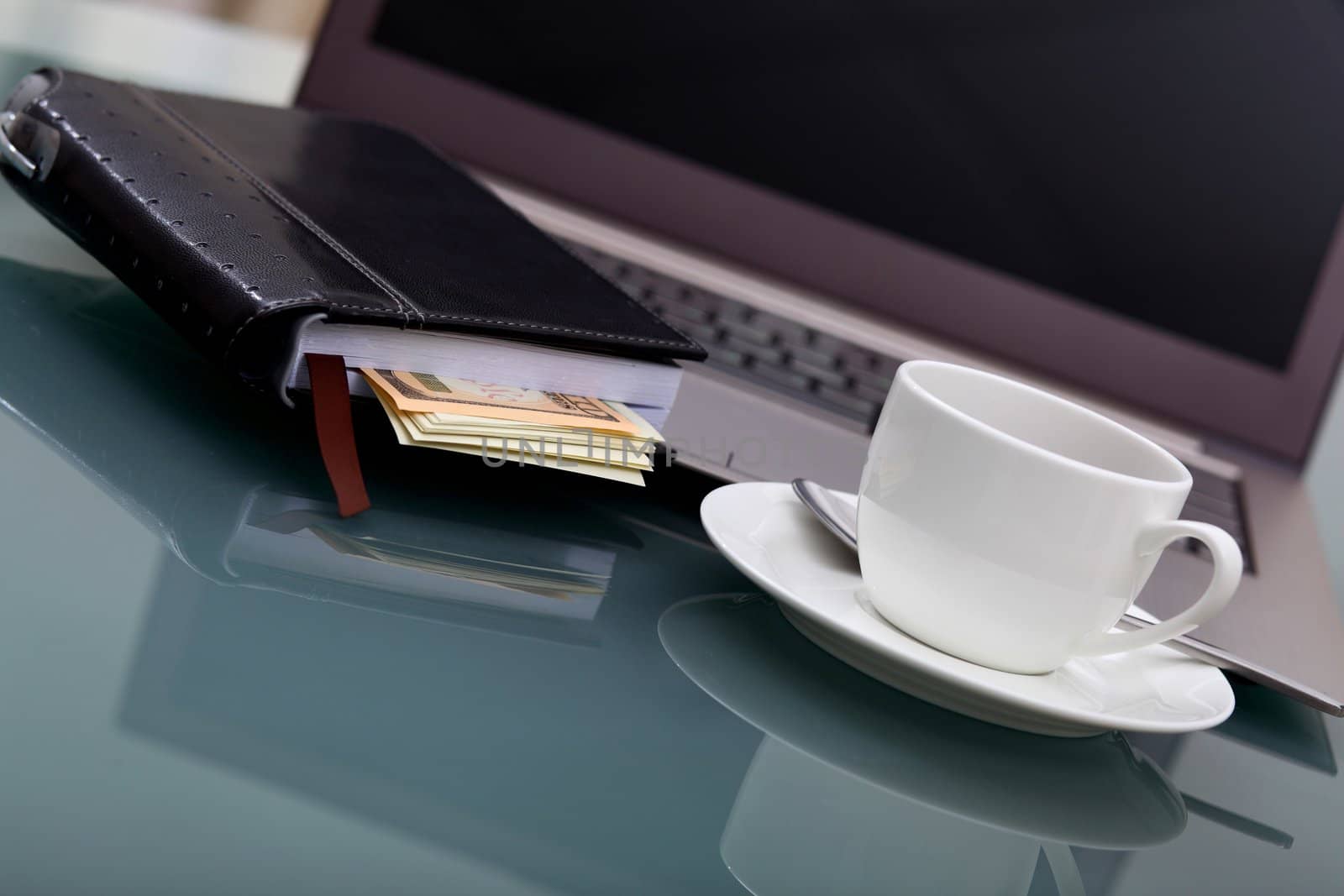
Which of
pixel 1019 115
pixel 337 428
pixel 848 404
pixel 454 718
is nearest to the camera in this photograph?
pixel 454 718

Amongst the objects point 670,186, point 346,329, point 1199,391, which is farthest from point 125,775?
point 1199,391

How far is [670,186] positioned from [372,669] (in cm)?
73

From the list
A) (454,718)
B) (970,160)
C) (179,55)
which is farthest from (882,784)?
(179,55)

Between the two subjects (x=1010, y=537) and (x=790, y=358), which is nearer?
(x=1010, y=537)

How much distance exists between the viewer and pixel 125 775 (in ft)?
0.99

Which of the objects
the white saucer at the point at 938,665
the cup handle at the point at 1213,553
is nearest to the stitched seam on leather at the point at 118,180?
the white saucer at the point at 938,665

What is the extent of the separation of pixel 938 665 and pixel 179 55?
1.42 m

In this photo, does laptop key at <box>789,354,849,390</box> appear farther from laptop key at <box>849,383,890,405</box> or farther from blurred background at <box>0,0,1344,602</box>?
blurred background at <box>0,0,1344,602</box>

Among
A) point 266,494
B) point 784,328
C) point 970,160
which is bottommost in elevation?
point 266,494

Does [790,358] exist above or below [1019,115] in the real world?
below

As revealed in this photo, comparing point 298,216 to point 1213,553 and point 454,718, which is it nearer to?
point 454,718

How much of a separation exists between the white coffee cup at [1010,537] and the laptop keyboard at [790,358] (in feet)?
0.76

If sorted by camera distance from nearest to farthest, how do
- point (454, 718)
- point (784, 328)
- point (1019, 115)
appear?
point (454, 718) → point (784, 328) → point (1019, 115)

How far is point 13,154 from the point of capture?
1.89 feet
